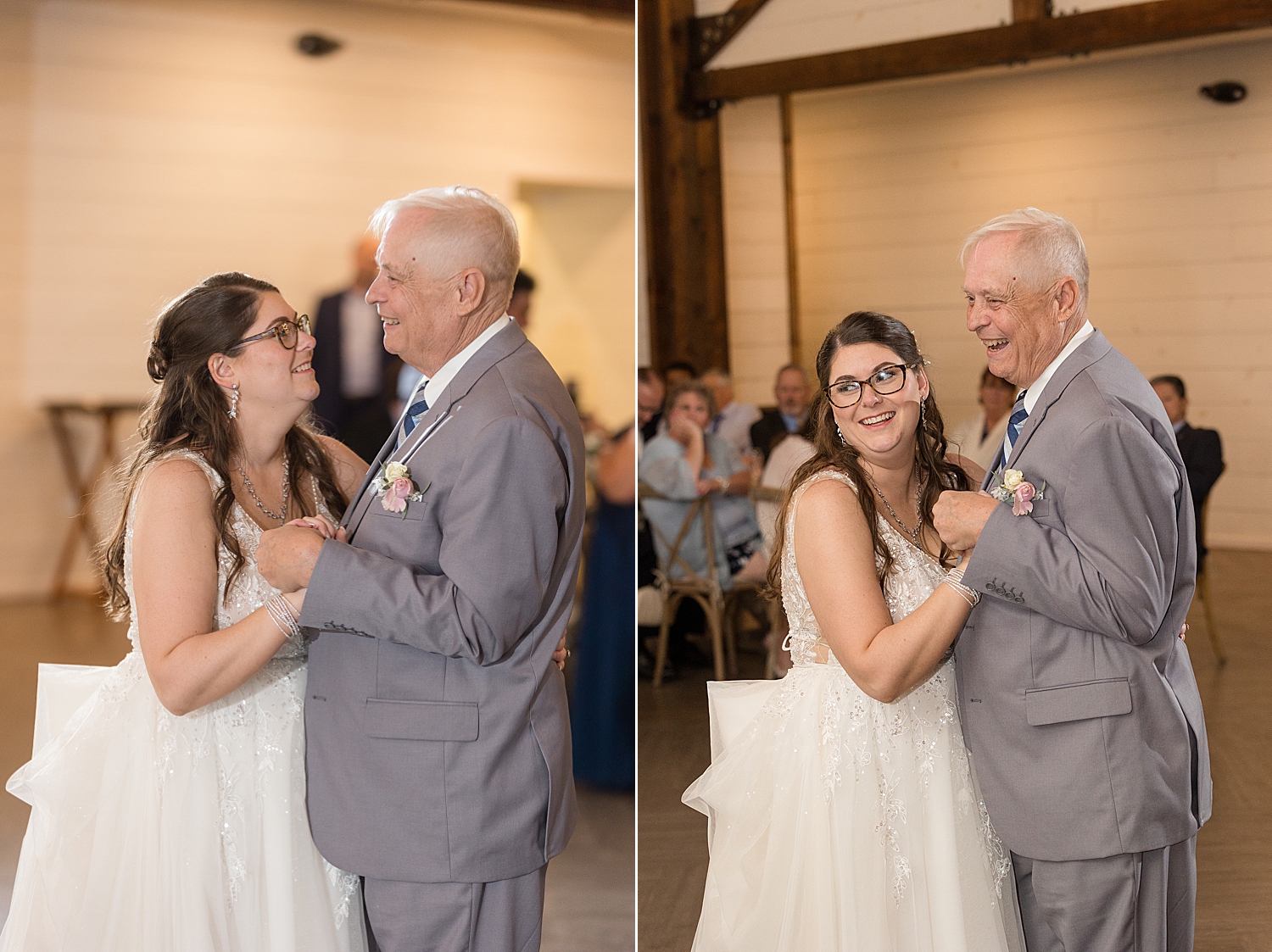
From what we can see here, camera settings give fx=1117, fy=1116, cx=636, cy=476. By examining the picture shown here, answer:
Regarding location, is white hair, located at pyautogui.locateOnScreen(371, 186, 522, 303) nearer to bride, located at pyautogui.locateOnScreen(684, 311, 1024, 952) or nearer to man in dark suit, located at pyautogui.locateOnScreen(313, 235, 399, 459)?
bride, located at pyautogui.locateOnScreen(684, 311, 1024, 952)

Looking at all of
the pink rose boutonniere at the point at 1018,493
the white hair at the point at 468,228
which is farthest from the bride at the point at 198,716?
the pink rose boutonniere at the point at 1018,493

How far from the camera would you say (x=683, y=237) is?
18.1 feet

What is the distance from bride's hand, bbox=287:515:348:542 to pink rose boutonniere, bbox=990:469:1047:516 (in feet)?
3.53

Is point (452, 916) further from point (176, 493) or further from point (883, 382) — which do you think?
point (883, 382)

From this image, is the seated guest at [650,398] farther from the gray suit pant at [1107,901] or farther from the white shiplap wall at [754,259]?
the gray suit pant at [1107,901]

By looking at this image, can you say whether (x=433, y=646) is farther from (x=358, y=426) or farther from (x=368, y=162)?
(x=368, y=162)

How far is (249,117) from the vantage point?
842cm

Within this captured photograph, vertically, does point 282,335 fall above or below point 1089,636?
above

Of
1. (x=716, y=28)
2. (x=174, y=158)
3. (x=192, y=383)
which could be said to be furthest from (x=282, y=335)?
(x=174, y=158)

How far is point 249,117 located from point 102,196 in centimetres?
122

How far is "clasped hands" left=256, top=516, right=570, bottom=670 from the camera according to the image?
1744mm

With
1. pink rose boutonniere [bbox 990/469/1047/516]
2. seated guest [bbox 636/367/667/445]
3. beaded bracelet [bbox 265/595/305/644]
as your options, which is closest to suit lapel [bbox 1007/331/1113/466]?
pink rose boutonniere [bbox 990/469/1047/516]

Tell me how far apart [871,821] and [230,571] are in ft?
4.10

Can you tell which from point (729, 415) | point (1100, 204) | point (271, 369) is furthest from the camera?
point (729, 415)
